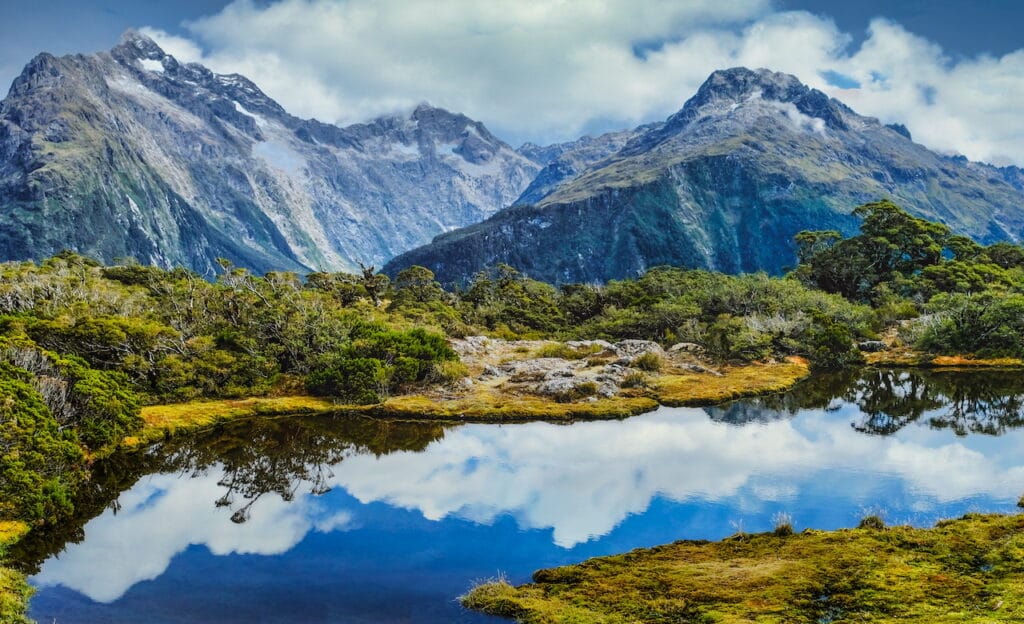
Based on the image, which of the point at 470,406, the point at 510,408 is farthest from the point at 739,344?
the point at 470,406

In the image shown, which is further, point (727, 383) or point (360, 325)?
point (360, 325)

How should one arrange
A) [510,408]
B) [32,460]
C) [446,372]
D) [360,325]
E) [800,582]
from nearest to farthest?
[800,582]
[32,460]
[510,408]
[446,372]
[360,325]

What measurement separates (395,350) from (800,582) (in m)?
40.3

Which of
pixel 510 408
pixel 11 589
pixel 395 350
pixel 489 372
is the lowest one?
pixel 11 589

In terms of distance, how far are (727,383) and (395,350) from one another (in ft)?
95.8

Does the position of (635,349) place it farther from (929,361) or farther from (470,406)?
(929,361)

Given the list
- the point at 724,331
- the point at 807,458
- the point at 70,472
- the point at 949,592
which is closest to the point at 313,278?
the point at 724,331

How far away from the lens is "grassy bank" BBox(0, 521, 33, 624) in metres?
20.0

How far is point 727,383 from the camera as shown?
193 ft

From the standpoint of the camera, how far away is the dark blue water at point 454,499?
23.1 meters

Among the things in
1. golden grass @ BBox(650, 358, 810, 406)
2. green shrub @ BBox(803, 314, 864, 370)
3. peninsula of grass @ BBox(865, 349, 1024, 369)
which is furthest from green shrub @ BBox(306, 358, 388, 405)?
peninsula of grass @ BBox(865, 349, 1024, 369)

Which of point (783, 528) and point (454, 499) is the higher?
point (454, 499)

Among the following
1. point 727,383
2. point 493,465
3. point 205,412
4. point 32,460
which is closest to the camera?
point 32,460

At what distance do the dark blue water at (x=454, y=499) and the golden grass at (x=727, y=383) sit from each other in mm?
5441
